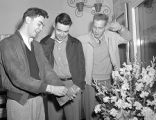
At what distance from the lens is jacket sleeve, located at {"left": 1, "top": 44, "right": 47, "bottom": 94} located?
1603 millimetres

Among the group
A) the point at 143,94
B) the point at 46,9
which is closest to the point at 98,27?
the point at 143,94

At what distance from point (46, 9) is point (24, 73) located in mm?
2473

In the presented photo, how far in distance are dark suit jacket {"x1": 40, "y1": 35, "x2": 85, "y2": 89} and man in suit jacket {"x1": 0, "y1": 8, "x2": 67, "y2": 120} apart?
0.52 meters

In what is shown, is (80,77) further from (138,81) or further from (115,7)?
(115,7)

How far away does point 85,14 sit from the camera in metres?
4.03

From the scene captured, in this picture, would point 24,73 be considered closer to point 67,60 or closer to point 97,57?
point 67,60

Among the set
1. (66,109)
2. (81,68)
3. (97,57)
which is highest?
(97,57)

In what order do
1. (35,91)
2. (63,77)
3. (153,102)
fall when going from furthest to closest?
(63,77), (35,91), (153,102)

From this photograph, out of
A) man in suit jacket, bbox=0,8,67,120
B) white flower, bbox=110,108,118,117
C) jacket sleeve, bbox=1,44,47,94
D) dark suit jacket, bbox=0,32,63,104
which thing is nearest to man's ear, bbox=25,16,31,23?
man in suit jacket, bbox=0,8,67,120

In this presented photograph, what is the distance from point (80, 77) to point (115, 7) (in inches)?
77.2

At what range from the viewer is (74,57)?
7.91ft

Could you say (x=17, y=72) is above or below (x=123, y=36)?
below

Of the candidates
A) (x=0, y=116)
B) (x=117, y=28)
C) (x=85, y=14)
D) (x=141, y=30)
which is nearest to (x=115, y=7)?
(x=85, y=14)

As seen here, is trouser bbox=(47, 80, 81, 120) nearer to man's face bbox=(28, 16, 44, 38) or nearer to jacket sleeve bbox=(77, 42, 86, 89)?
jacket sleeve bbox=(77, 42, 86, 89)
